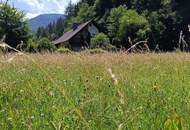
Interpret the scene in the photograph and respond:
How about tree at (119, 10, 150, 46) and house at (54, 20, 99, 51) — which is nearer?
tree at (119, 10, 150, 46)

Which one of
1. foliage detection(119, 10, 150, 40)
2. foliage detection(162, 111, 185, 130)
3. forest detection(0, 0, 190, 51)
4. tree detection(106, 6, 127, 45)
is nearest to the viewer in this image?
foliage detection(162, 111, 185, 130)

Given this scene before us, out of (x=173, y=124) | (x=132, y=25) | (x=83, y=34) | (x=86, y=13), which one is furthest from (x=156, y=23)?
(x=173, y=124)

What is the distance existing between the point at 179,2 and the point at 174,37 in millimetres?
5108

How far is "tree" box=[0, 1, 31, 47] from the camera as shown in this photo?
28709mm

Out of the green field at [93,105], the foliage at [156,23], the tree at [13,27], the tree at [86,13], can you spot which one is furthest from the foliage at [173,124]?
the tree at [86,13]

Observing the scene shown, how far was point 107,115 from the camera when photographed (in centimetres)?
301

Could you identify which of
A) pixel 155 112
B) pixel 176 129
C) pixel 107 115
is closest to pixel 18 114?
pixel 107 115

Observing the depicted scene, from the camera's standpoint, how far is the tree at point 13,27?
28.7 m

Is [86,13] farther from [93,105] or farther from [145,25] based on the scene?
[93,105]

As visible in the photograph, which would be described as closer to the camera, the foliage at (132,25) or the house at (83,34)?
the foliage at (132,25)

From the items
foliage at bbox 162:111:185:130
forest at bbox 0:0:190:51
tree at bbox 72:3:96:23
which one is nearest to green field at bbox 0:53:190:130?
foliage at bbox 162:111:185:130

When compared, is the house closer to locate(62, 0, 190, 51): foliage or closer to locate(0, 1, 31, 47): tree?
locate(62, 0, 190, 51): foliage

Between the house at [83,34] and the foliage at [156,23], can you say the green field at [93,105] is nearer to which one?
the foliage at [156,23]

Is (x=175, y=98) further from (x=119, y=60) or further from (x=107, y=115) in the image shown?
(x=119, y=60)
